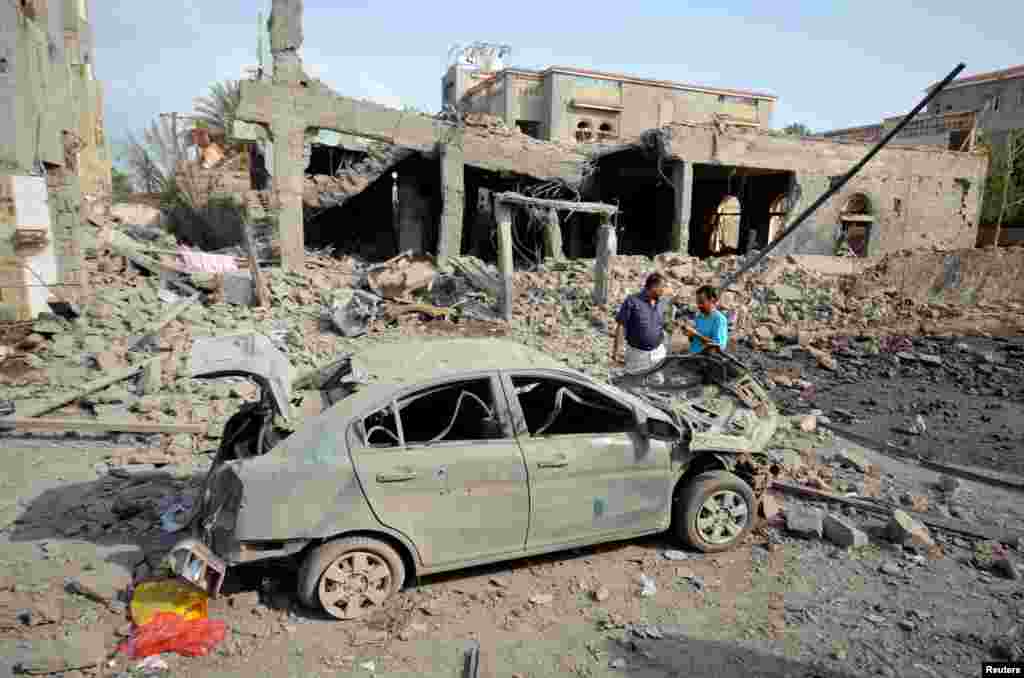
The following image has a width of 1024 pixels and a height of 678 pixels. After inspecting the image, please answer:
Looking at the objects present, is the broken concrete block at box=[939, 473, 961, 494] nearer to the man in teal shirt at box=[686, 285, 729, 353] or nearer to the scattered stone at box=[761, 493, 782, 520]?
the scattered stone at box=[761, 493, 782, 520]

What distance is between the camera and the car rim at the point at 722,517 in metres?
4.51

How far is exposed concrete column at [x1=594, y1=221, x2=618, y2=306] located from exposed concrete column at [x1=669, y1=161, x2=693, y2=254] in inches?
204

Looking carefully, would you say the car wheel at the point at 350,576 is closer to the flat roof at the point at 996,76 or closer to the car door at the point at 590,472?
the car door at the point at 590,472

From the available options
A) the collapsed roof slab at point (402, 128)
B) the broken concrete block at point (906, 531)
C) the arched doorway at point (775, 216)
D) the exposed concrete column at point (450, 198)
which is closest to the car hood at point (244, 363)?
the broken concrete block at point (906, 531)

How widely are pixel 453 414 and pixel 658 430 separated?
56.3 inches

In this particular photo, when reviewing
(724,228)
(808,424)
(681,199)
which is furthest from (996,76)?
(808,424)

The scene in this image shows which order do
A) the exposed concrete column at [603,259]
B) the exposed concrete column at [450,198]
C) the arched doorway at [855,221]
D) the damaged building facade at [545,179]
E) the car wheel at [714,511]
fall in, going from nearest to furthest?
the car wheel at [714,511]
the exposed concrete column at [603,259]
the damaged building facade at [545,179]
the exposed concrete column at [450,198]
the arched doorway at [855,221]

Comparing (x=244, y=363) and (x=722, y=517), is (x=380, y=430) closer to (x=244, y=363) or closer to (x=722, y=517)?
(x=244, y=363)

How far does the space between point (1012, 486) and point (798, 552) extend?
3327 millimetres

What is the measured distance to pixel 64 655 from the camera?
3.28m

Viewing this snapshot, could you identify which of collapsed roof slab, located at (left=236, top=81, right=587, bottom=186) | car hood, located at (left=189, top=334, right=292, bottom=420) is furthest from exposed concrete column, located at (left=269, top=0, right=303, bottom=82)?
car hood, located at (left=189, top=334, right=292, bottom=420)

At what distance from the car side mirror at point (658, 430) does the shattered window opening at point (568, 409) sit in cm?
11

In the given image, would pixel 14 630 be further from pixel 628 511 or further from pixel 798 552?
pixel 798 552

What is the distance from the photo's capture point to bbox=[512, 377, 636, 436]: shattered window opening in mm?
4309
